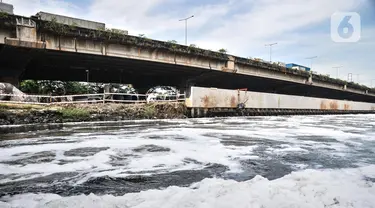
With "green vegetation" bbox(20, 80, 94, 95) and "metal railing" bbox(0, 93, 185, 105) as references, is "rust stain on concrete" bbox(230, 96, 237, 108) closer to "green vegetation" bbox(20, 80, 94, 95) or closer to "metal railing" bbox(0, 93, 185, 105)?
"metal railing" bbox(0, 93, 185, 105)

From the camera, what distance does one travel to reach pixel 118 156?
256 inches

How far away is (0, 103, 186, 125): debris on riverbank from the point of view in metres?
14.1

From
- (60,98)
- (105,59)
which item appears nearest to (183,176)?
(60,98)

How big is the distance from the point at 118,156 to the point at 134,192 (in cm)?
274

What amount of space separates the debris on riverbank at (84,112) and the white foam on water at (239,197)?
12.3 m

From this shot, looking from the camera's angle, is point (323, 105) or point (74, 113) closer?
point (74, 113)

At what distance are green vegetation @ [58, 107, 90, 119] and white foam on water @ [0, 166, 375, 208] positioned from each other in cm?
1295

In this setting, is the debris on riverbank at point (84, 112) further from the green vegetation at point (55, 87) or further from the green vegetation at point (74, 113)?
the green vegetation at point (55, 87)

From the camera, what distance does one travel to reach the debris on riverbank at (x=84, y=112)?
14070 millimetres

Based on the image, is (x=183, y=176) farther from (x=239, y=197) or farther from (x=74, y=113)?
(x=74, y=113)

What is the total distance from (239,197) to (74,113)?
1449cm

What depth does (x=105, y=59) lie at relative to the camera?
25094 mm

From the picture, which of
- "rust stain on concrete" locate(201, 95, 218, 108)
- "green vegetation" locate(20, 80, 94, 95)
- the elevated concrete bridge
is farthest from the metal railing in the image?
"green vegetation" locate(20, 80, 94, 95)

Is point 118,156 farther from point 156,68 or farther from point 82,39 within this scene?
point 156,68
